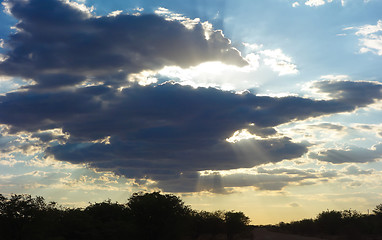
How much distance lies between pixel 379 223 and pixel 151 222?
6132cm

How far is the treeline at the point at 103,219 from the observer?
63541 millimetres

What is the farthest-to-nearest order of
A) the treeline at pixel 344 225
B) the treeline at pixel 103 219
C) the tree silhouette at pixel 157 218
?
the treeline at pixel 344 225 → the tree silhouette at pixel 157 218 → the treeline at pixel 103 219

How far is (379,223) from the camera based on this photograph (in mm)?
99562

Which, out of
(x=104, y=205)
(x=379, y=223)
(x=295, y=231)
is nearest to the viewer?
(x=104, y=205)

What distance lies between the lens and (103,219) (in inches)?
3250

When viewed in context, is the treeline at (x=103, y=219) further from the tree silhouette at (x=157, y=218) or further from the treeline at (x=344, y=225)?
the treeline at (x=344, y=225)

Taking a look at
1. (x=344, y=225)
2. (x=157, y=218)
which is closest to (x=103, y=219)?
(x=157, y=218)

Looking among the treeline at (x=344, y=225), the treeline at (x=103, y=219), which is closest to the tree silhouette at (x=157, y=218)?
the treeline at (x=103, y=219)

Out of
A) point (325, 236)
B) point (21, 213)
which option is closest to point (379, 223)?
point (325, 236)

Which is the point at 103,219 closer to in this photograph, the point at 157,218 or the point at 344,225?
the point at 157,218

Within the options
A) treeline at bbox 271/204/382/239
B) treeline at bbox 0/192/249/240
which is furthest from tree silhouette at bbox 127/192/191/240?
treeline at bbox 271/204/382/239

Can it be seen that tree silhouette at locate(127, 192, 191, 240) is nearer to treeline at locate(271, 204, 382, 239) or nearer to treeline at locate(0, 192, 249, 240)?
treeline at locate(0, 192, 249, 240)

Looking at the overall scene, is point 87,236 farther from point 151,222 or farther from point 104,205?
point 104,205

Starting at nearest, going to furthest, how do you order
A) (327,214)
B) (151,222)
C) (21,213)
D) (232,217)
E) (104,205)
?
(21,213) → (151,222) → (104,205) → (232,217) → (327,214)
